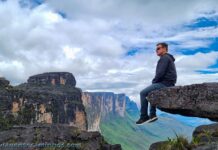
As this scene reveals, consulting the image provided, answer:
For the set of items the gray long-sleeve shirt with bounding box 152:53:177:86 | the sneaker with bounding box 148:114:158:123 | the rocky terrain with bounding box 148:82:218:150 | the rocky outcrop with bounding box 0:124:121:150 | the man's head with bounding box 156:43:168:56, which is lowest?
the rocky outcrop with bounding box 0:124:121:150

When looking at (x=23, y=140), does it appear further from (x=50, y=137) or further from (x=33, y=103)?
(x=33, y=103)

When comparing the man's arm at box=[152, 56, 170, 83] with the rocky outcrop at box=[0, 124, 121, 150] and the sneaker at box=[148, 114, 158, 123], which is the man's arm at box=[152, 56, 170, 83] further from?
the rocky outcrop at box=[0, 124, 121, 150]

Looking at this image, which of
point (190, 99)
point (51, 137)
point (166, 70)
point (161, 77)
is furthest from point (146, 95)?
point (51, 137)

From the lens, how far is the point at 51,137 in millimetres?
54781

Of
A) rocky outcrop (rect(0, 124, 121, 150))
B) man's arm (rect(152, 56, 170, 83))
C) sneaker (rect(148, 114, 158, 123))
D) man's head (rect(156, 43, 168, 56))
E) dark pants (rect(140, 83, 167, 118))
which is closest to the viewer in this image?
man's arm (rect(152, 56, 170, 83))

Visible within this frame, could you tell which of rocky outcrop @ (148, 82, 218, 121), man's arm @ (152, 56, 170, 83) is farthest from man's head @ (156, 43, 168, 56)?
rocky outcrop @ (148, 82, 218, 121)

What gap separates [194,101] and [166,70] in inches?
80.3

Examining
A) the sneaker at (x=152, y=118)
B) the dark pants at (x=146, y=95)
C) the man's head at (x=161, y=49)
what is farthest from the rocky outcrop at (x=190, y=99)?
the man's head at (x=161, y=49)

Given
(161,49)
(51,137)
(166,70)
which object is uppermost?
(161,49)

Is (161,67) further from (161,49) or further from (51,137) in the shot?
(51,137)

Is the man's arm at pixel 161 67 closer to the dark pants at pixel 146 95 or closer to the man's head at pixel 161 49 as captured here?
the man's head at pixel 161 49

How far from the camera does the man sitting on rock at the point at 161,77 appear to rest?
817 inches

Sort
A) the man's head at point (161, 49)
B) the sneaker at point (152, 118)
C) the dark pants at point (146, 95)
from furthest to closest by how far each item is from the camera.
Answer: the dark pants at point (146, 95) → the man's head at point (161, 49) → the sneaker at point (152, 118)

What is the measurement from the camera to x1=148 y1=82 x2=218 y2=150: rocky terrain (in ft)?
66.5
